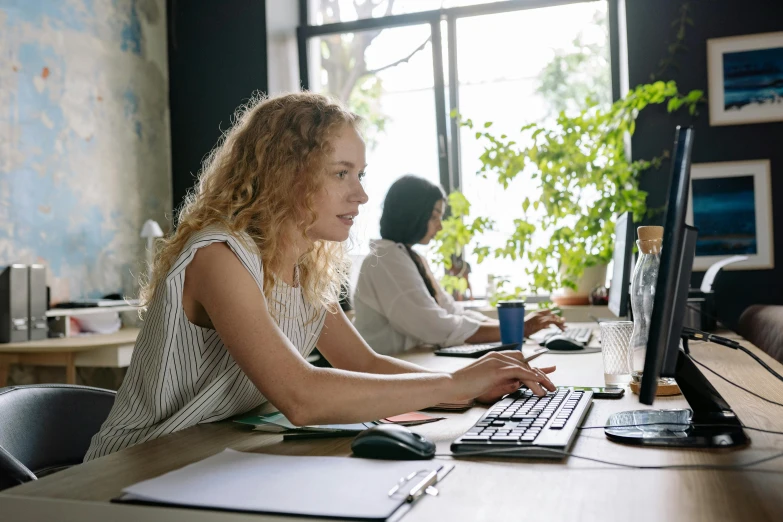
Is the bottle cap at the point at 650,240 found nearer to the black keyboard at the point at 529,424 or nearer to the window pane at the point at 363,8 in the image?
the black keyboard at the point at 529,424

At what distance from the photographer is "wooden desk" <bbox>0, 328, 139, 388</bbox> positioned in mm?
3203

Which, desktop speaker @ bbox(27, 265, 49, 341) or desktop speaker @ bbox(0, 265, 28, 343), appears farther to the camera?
desktop speaker @ bbox(27, 265, 49, 341)

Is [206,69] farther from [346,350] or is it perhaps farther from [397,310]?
[346,350]

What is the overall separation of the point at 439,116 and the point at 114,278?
6.84 ft

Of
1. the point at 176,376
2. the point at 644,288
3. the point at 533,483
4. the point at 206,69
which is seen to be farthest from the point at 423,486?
the point at 206,69

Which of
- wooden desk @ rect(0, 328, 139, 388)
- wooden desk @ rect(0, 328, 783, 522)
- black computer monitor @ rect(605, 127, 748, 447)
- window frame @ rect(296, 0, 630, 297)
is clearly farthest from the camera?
window frame @ rect(296, 0, 630, 297)

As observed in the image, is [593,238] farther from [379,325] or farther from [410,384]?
[410,384]

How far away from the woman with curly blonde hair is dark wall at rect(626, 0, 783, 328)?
2.66 metres

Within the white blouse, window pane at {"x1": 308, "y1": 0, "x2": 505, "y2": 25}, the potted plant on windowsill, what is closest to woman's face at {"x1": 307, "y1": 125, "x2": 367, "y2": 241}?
the white blouse

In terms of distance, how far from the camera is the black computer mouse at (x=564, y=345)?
2096 millimetres

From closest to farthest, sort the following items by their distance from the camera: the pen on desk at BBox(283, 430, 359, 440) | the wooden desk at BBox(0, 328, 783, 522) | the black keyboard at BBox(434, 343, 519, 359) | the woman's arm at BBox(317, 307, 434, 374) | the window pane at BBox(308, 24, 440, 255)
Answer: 1. the wooden desk at BBox(0, 328, 783, 522)
2. the pen on desk at BBox(283, 430, 359, 440)
3. the woman's arm at BBox(317, 307, 434, 374)
4. the black keyboard at BBox(434, 343, 519, 359)
5. the window pane at BBox(308, 24, 440, 255)

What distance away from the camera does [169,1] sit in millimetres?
4695

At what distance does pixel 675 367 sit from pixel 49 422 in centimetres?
105

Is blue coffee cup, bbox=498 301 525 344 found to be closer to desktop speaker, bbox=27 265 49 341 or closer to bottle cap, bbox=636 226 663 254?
bottle cap, bbox=636 226 663 254
